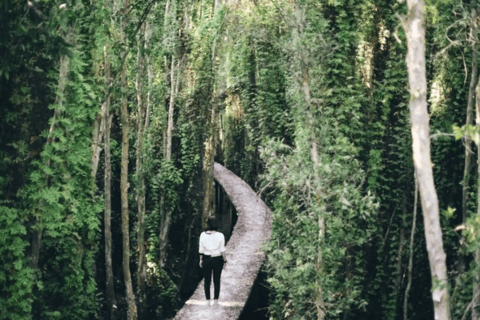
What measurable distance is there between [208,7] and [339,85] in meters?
8.76

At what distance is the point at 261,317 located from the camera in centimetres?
1381

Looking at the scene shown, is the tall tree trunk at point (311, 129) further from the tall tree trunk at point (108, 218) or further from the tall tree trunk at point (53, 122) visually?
the tall tree trunk at point (108, 218)

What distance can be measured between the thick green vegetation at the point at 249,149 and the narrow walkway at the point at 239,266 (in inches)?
38.3

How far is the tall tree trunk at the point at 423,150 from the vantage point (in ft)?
19.1

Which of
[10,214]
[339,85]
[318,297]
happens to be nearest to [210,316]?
[318,297]

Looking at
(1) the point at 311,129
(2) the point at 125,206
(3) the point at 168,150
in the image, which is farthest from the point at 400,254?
(3) the point at 168,150

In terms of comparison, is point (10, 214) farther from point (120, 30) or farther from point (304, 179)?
point (120, 30)

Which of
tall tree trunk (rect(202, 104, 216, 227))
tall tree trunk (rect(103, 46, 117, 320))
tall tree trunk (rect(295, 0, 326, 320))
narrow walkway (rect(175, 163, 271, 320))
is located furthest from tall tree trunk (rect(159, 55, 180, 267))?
tall tree trunk (rect(295, 0, 326, 320))

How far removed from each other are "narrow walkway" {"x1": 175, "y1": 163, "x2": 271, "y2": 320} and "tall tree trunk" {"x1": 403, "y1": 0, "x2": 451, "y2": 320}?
2.58 meters

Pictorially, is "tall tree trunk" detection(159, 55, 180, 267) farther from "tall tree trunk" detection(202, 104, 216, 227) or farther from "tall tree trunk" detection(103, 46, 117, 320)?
"tall tree trunk" detection(103, 46, 117, 320)

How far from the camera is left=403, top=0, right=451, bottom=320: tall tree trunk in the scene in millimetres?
5824

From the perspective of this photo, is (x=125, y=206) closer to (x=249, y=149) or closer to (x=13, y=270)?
(x=249, y=149)

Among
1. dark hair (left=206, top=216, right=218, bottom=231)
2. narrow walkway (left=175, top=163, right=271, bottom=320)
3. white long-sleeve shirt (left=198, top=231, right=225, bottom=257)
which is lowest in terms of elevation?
narrow walkway (left=175, top=163, right=271, bottom=320)

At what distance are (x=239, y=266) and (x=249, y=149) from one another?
297 cm
